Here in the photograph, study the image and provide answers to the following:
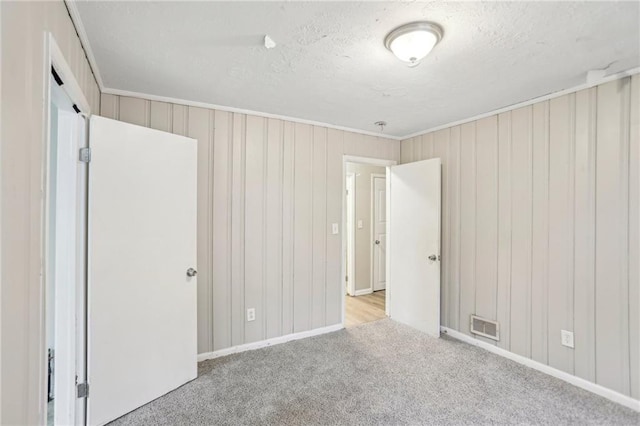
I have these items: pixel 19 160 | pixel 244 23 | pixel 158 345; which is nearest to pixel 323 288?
pixel 158 345

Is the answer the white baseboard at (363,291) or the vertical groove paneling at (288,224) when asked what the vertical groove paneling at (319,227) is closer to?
the vertical groove paneling at (288,224)

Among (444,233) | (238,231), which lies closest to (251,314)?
(238,231)

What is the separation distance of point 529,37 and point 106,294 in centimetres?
290

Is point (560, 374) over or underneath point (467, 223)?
underneath

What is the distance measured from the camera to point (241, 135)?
2.92 meters

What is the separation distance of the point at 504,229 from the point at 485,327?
97cm

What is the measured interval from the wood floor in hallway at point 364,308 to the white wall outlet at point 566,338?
6.13 feet

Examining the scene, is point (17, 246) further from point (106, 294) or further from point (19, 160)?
point (106, 294)

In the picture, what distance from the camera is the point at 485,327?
2.99m

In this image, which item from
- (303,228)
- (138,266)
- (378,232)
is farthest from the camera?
(378,232)

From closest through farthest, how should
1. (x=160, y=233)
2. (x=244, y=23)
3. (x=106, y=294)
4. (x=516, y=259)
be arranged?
(x=244, y=23) < (x=106, y=294) < (x=160, y=233) < (x=516, y=259)

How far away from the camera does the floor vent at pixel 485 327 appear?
9.49ft

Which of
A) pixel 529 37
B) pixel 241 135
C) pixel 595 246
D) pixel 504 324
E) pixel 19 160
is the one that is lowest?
pixel 504 324

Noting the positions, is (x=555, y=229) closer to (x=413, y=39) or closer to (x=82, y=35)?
(x=413, y=39)
